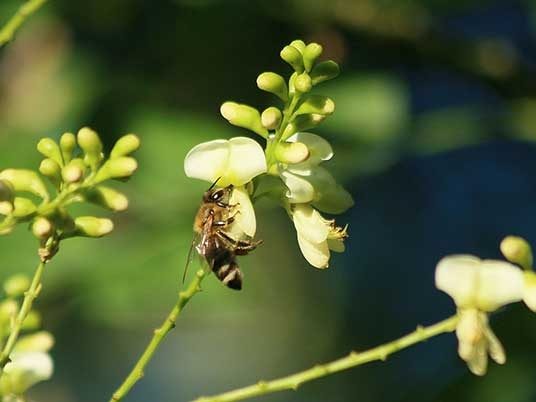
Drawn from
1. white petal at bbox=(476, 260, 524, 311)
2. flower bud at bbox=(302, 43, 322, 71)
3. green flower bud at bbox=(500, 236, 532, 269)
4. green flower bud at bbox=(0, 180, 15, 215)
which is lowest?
white petal at bbox=(476, 260, 524, 311)

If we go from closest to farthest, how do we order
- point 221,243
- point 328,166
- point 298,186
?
1. point 298,186
2. point 221,243
3. point 328,166

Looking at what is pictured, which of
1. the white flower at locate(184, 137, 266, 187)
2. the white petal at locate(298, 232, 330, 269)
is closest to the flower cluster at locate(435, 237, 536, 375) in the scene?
the white petal at locate(298, 232, 330, 269)

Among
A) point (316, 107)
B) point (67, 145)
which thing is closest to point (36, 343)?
point (67, 145)

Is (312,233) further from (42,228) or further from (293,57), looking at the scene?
(42,228)

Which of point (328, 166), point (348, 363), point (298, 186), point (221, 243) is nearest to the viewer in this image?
point (348, 363)

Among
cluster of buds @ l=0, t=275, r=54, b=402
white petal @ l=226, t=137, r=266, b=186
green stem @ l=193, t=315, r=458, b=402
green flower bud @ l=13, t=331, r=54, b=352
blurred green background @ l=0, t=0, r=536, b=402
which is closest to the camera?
green stem @ l=193, t=315, r=458, b=402

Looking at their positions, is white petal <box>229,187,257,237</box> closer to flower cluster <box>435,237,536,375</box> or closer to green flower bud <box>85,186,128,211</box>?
green flower bud <box>85,186,128,211</box>

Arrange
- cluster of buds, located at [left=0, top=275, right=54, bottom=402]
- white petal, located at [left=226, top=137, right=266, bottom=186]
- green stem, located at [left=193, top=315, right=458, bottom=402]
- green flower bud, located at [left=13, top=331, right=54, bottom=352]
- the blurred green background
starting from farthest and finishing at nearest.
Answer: the blurred green background → green flower bud, located at [left=13, top=331, right=54, bottom=352] → cluster of buds, located at [left=0, top=275, right=54, bottom=402] → white petal, located at [left=226, top=137, right=266, bottom=186] → green stem, located at [left=193, top=315, right=458, bottom=402]

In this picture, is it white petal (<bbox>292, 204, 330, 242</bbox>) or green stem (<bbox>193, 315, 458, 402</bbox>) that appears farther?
white petal (<bbox>292, 204, 330, 242</bbox>)
